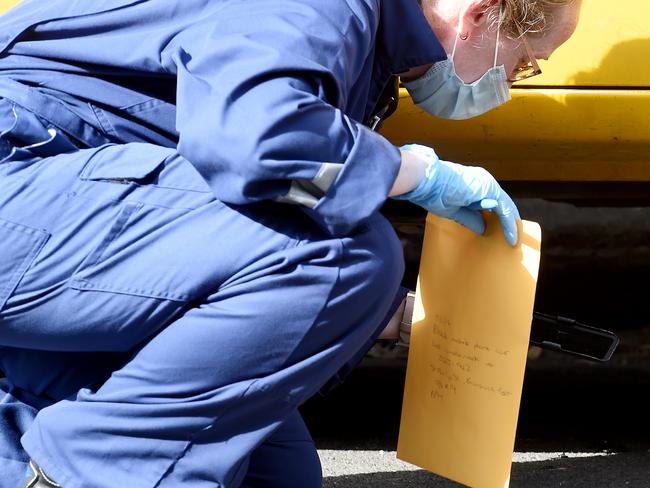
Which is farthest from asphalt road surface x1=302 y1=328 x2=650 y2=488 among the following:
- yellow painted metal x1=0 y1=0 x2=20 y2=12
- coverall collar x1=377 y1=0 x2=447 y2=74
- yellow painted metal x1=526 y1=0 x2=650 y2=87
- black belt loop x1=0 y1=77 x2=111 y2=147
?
yellow painted metal x1=0 y1=0 x2=20 y2=12

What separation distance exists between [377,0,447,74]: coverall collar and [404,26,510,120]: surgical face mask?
0.14 metres

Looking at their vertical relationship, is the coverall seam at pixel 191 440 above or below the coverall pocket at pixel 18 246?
below

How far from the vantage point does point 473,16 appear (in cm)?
163

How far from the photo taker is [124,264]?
135 cm

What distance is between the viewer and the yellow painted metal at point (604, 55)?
5.95ft

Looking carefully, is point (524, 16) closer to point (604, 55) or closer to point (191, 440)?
point (604, 55)

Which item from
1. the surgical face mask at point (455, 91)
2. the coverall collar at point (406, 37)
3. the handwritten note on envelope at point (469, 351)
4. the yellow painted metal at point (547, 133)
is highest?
the coverall collar at point (406, 37)

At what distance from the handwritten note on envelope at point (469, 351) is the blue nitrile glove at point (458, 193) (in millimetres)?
47

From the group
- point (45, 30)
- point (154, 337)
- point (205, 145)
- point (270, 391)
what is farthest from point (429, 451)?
point (45, 30)

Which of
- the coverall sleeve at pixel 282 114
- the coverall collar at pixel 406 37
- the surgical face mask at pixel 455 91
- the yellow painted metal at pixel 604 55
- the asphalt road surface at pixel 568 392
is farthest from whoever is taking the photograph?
the asphalt road surface at pixel 568 392

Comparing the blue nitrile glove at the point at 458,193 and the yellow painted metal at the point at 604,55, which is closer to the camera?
the blue nitrile glove at the point at 458,193

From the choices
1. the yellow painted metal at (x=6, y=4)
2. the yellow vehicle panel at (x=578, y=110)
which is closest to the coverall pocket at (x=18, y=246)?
the yellow painted metal at (x=6, y=4)

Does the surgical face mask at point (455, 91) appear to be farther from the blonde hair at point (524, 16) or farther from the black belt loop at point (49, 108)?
the black belt loop at point (49, 108)

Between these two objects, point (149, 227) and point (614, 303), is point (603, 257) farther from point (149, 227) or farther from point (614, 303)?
point (149, 227)
